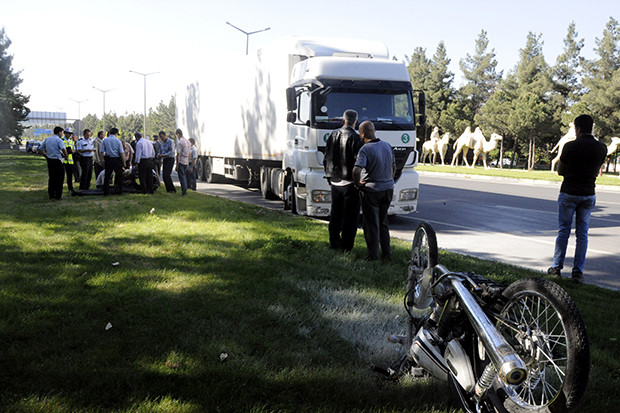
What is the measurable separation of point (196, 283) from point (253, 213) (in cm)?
608

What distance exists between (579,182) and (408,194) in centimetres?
464

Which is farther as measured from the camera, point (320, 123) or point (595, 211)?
point (595, 211)

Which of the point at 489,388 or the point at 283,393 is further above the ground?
the point at 489,388

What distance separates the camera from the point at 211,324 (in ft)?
15.0

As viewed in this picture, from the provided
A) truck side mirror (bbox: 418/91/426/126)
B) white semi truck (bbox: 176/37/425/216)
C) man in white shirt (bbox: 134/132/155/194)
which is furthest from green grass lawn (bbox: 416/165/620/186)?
man in white shirt (bbox: 134/132/155/194)

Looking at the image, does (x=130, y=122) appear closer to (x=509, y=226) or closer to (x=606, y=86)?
(x=606, y=86)

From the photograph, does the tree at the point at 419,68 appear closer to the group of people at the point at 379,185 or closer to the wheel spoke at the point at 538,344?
the group of people at the point at 379,185

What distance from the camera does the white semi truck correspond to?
10.9m

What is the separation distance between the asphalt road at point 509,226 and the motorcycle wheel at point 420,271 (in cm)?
394

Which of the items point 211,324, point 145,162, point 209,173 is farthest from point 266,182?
point 211,324

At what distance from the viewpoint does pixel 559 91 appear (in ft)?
209

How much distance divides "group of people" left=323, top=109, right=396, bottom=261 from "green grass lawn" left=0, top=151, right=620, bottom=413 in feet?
1.09

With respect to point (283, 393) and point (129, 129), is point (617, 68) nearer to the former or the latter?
point (283, 393)

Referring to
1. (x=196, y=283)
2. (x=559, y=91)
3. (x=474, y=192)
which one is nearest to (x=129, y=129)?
(x=559, y=91)
